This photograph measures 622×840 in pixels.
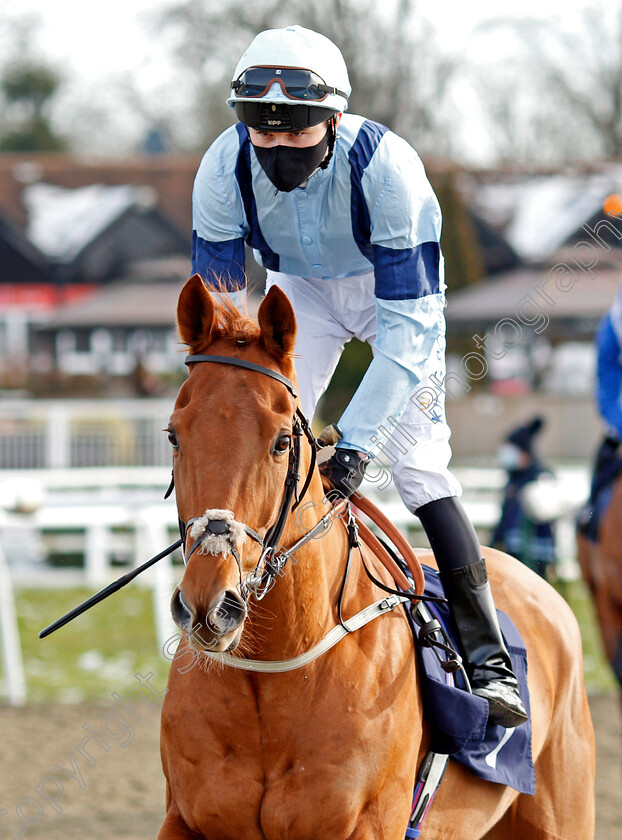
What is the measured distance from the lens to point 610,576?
5.90 metres

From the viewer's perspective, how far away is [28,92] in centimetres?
3008

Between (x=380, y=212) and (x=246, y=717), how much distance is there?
1.32 meters

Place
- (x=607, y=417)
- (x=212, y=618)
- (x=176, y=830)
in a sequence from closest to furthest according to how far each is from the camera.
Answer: (x=212, y=618) < (x=176, y=830) < (x=607, y=417)

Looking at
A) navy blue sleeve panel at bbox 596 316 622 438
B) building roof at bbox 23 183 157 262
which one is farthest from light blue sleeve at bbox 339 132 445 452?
building roof at bbox 23 183 157 262

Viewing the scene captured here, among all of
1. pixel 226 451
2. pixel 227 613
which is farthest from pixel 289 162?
pixel 227 613

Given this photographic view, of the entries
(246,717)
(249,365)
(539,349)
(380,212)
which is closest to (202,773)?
(246,717)

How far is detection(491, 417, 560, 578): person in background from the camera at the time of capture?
924cm

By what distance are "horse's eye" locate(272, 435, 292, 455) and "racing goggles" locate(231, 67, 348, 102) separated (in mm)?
898

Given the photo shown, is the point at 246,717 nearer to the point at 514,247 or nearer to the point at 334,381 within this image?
the point at 334,381

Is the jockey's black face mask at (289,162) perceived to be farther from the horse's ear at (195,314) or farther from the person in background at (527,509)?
the person in background at (527,509)

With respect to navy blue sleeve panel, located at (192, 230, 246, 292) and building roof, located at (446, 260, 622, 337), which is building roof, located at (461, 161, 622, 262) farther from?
navy blue sleeve panel, located at (192, 230, 246, 292)

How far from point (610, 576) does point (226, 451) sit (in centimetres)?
419

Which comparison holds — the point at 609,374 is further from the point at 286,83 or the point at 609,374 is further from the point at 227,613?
the point at 227,613

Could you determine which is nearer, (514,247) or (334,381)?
(334,381)
